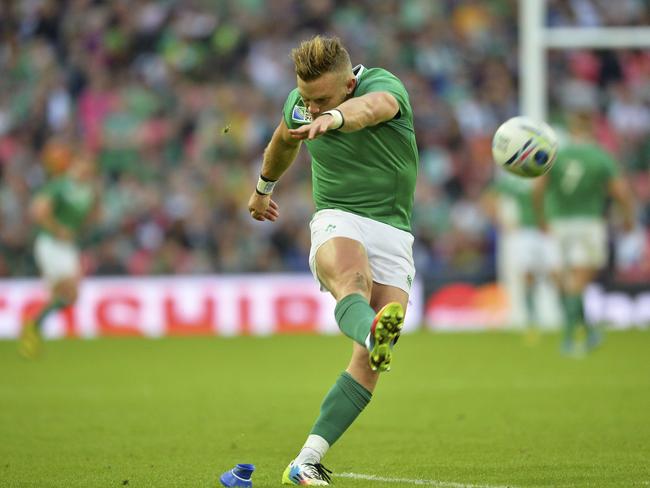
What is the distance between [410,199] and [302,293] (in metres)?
13.0

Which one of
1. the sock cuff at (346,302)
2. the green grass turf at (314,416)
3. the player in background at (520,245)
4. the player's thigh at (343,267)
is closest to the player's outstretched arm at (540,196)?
the green grass turf at (314,416)

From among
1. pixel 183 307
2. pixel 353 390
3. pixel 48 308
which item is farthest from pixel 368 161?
pixel 183 307

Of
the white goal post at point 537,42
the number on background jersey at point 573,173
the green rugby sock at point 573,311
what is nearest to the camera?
the green rugby sock at point 573,311

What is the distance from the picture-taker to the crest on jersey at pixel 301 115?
19.2 feet

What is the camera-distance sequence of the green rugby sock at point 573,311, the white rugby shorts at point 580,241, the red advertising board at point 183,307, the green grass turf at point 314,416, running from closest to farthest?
the green grass turf at point 314,416
the green rugby sock at point 573,311
the white rugby shorts at point 580,241
the red advertising board at point 183,307

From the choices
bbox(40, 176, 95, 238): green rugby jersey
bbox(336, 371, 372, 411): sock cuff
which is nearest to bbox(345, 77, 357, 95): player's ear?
bbox(336, 371, 372, 411): sock cuff

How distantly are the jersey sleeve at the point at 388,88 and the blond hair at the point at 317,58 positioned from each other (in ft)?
0.67

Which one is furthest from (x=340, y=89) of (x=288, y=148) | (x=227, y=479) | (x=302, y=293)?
(x=302, y=293)

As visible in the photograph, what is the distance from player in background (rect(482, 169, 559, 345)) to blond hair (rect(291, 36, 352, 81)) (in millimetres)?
11263

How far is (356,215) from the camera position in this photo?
234 inches

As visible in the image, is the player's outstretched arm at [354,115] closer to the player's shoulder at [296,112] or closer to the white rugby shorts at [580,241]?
the player's shoulder at [296,112]

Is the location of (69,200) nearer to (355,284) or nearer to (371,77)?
(371,77)

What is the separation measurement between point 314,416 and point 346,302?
365 cm

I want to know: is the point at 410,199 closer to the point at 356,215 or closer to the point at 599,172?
the point at 356,215
